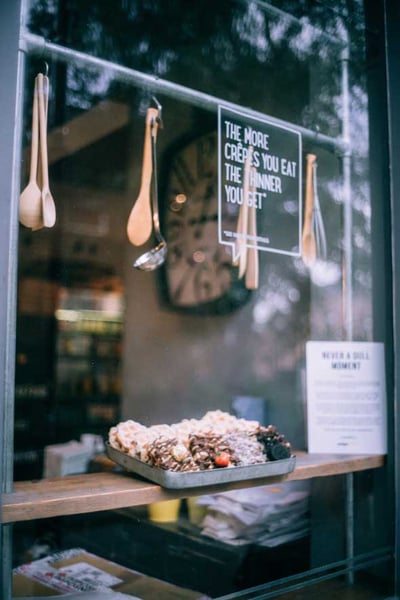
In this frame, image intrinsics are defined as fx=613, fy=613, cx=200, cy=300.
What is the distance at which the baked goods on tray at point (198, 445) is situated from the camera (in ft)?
5.34

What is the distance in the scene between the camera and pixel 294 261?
2422 mm

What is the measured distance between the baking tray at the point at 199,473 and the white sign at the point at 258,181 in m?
0.82

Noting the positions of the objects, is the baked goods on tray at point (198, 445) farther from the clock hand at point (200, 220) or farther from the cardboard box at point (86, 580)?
the clock hand at point (200, 220)

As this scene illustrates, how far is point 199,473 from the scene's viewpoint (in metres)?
1.59

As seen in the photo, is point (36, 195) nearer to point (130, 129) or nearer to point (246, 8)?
point (246, 8)

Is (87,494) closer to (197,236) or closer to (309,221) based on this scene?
(309,221)

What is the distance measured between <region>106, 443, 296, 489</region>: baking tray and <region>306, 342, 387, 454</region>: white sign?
0.39 metres

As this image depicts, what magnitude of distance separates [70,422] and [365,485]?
2.24 metres

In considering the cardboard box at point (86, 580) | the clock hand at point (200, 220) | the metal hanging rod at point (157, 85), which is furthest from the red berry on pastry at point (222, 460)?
the clock hand at point (200, 220)

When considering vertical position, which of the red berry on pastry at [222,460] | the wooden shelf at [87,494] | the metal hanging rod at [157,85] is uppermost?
the metal hanging rod at [157,85]

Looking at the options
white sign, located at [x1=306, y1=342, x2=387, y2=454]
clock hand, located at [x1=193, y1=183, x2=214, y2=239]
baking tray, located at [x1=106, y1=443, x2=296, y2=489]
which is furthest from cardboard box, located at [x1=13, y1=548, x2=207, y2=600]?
clock hand, located at [x1=193, y1=183, x2=214, y2=239]

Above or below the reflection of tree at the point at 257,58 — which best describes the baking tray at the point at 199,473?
below

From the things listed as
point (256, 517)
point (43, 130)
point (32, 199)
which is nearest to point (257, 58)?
point (43, 130)

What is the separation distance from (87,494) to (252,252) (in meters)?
1.12
